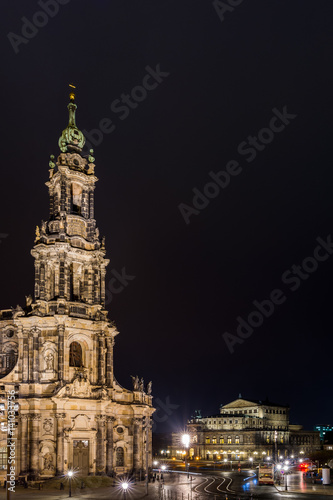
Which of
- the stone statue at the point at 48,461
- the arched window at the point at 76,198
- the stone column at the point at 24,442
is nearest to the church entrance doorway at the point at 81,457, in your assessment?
the stone statue at the point at 48,461

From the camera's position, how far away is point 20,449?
230ft

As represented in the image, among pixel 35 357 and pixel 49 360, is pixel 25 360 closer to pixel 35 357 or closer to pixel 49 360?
pixel 35 357

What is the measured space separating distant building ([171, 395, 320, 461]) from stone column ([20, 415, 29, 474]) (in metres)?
115

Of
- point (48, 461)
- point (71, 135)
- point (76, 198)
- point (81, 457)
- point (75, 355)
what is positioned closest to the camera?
point (48, 461)

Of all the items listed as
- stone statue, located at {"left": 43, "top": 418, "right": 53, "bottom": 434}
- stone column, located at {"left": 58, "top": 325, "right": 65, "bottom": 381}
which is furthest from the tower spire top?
stone statue, located at {"left": 43, "top": 418, "right": 53, "bottom": 434}

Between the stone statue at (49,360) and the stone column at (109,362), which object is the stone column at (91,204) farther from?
the stone statue at (49,360)

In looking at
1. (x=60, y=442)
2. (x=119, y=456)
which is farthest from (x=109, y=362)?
(x=60, y=442)

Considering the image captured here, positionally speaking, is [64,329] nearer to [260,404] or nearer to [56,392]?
[56,392]

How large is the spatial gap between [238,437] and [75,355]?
120579mm

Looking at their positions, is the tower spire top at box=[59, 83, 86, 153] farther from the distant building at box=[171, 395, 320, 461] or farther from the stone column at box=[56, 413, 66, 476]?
the distant building at box=[171, 395, 320, 461]

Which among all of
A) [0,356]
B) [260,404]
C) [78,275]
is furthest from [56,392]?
[260,404]

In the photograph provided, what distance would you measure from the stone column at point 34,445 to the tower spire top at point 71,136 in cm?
3673

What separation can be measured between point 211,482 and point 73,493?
63.4 feet

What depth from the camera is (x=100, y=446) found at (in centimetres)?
7438
